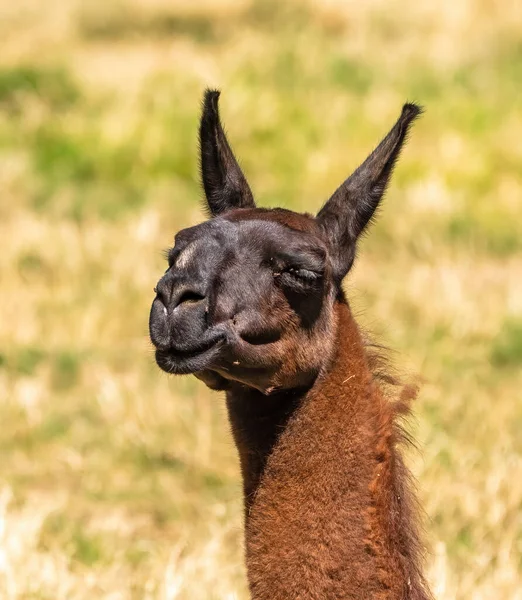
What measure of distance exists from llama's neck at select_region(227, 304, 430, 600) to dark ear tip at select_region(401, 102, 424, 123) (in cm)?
59

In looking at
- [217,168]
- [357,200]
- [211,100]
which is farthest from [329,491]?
[211,100]

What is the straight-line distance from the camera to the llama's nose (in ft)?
11.2

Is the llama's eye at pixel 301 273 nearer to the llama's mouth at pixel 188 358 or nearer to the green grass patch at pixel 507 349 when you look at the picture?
the llama's mouth at pixel 188 358

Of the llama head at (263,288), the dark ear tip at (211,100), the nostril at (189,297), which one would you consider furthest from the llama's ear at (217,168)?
the nostril at (189,297)

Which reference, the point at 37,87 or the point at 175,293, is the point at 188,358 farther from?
the point at 37,87

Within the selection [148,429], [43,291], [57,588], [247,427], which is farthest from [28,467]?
[247,427]

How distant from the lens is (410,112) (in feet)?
12.7

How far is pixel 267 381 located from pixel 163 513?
285 centimetres

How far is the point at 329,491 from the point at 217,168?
1072 mm

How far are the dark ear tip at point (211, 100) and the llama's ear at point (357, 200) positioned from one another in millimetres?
513

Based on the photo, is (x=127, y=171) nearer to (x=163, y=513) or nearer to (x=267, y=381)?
(x=163, y=513)

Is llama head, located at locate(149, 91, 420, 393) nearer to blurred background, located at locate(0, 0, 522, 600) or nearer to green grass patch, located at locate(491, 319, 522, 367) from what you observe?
blurred background, located at locate(0, 0, 522, 600)

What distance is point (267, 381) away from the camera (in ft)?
11.9

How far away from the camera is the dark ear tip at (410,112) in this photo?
382 centimetres
